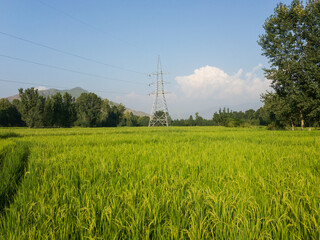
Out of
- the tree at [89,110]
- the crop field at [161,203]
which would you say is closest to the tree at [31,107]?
the tree at [89,110]

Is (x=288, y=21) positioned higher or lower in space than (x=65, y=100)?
higher

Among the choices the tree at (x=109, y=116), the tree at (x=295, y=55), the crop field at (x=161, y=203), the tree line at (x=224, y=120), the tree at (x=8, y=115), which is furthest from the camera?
the tree at (x=109, y=116)

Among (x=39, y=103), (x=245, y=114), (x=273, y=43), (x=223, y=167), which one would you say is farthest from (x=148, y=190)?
(x=245, y=114)

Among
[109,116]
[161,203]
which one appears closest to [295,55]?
[161,203]

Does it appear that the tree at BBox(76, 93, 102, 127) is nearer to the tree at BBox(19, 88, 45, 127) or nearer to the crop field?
the tree at BBox(19, 88, 45, 127)

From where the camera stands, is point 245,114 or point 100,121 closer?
point 100,121

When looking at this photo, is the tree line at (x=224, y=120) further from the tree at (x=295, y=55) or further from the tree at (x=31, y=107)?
the tree at (x=31, y=107)

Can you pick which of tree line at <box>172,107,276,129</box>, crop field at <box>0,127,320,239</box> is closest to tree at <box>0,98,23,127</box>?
tree line at <box>172,107,276,129</box>

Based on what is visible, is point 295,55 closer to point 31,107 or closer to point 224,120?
point 224,120

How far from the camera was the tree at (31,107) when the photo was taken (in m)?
45.4

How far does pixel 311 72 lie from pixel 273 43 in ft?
18.2

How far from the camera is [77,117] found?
56.4 metres

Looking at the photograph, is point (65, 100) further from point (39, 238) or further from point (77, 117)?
point (39, 238)

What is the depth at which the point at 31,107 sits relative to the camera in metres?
47.2
